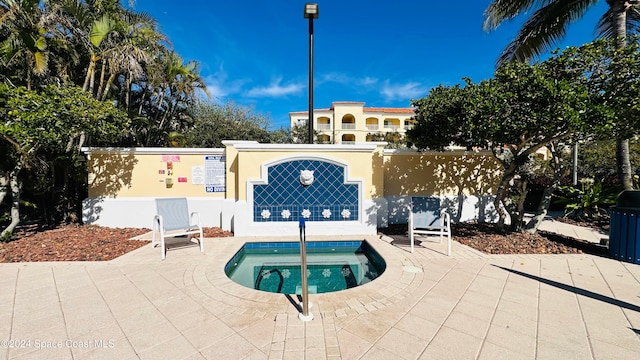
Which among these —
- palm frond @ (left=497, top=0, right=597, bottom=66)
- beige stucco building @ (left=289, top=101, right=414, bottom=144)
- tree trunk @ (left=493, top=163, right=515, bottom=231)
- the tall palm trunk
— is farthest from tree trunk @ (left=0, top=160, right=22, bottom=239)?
beige stucco building @ (left=289, top=101, right=414, bottom=144)

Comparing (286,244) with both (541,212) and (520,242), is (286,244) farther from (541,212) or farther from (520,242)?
(541,212)

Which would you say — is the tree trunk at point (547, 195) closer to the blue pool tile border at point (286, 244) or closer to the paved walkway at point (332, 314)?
the paved walkway at point (332, 314)

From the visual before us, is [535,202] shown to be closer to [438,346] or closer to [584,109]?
[584,109]

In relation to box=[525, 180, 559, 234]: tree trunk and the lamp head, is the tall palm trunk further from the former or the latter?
the lamp head

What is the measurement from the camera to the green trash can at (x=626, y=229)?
16.4 ft

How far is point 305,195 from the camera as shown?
24.3 ft

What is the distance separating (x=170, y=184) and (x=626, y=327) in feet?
33.1

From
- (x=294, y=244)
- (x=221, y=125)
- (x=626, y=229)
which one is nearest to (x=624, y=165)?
(x=626, y=229)

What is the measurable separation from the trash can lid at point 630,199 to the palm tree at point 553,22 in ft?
13.2

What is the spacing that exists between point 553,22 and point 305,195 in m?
10.9

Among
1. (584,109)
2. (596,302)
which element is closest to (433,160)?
(584,109)

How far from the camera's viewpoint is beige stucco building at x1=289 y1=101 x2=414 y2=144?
42875 millimetres

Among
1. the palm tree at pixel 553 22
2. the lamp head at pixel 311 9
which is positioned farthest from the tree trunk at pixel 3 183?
the palm tree at pixel 553 22

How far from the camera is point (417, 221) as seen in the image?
6.22m
